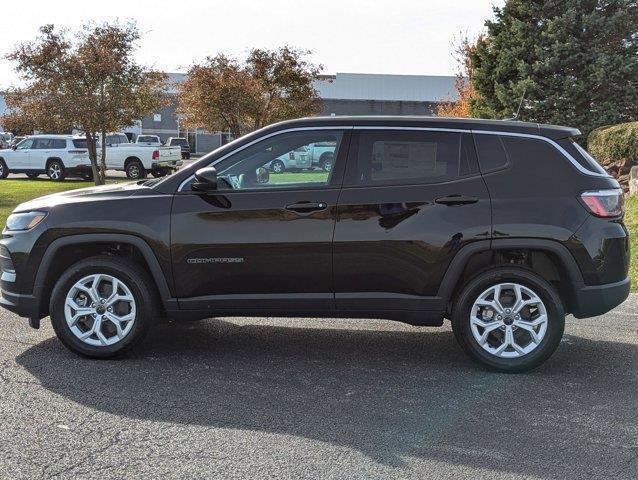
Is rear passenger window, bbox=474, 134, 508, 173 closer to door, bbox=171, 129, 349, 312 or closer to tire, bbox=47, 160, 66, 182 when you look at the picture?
door, bbox=171, 129, 349, 312

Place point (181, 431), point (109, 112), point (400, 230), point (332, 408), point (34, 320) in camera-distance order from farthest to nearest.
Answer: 1. point (109, 112)
2. point (34, 320)
3. point (400, 230)
4. point (332, 408)
5. point (181, 431)

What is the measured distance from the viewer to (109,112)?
20531 millimetres

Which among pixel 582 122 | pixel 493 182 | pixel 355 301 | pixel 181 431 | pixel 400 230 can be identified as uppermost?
pixel 582 122

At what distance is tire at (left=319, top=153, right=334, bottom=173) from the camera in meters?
5.29

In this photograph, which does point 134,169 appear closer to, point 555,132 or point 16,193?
point 16,193

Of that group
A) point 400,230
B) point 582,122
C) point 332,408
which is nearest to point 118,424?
point 332,408

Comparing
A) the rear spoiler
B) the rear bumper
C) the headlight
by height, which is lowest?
the rear bumper

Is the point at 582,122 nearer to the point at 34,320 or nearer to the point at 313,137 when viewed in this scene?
the point at 313,137

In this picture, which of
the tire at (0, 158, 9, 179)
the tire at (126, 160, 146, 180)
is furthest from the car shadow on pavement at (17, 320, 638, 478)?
the tire at (0, 158, 9, 179)

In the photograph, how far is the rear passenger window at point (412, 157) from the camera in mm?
5223

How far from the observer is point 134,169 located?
92.1ft

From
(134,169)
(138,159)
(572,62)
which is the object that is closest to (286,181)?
(572,62)

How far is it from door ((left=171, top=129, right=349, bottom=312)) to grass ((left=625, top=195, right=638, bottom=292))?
4710mm

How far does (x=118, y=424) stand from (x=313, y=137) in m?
2.51
